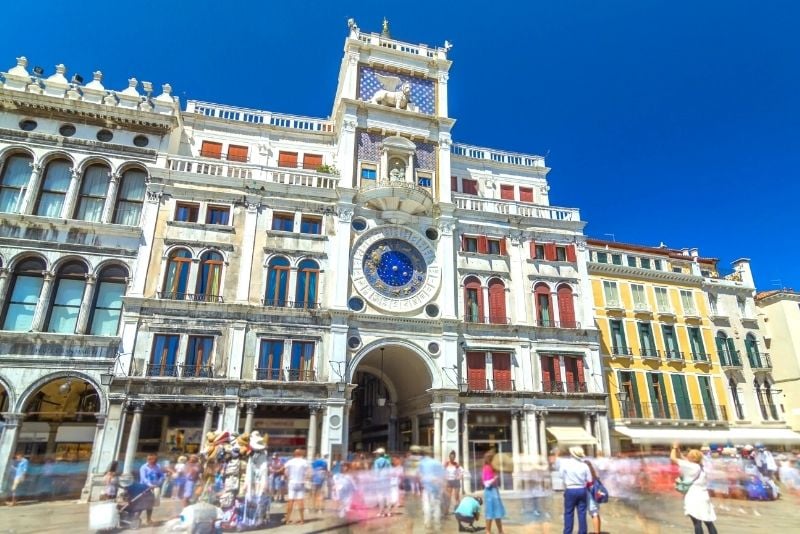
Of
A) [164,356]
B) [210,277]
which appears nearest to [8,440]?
[164,356]

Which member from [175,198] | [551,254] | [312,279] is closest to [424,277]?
[312,279]

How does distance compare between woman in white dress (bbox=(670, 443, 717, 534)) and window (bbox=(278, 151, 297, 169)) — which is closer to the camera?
woman in white dress (bbox=(670, 443, 717, 534))

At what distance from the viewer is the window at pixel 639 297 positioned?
31.9 metres

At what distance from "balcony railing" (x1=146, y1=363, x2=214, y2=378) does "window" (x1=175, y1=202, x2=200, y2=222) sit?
23.8 feet

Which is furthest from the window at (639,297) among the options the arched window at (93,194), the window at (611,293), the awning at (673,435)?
the arched window at (93,194)

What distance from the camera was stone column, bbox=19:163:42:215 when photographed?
23.4 metres

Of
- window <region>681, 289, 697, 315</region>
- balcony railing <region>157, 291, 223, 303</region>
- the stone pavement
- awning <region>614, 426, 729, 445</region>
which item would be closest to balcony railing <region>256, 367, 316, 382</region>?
balcony railing <region>157, 291, 223, 303</region>

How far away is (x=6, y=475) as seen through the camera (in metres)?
19.3

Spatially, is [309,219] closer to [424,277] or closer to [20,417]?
[424,277]

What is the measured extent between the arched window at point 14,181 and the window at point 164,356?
982cm

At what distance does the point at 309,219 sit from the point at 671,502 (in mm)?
19516

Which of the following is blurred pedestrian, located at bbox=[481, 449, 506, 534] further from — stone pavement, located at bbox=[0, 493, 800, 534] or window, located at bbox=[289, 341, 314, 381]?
window, located at bbox=[289, 341, 314, 381]

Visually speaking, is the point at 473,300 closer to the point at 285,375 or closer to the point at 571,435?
the point at 571,435

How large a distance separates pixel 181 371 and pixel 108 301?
497 centimetres
